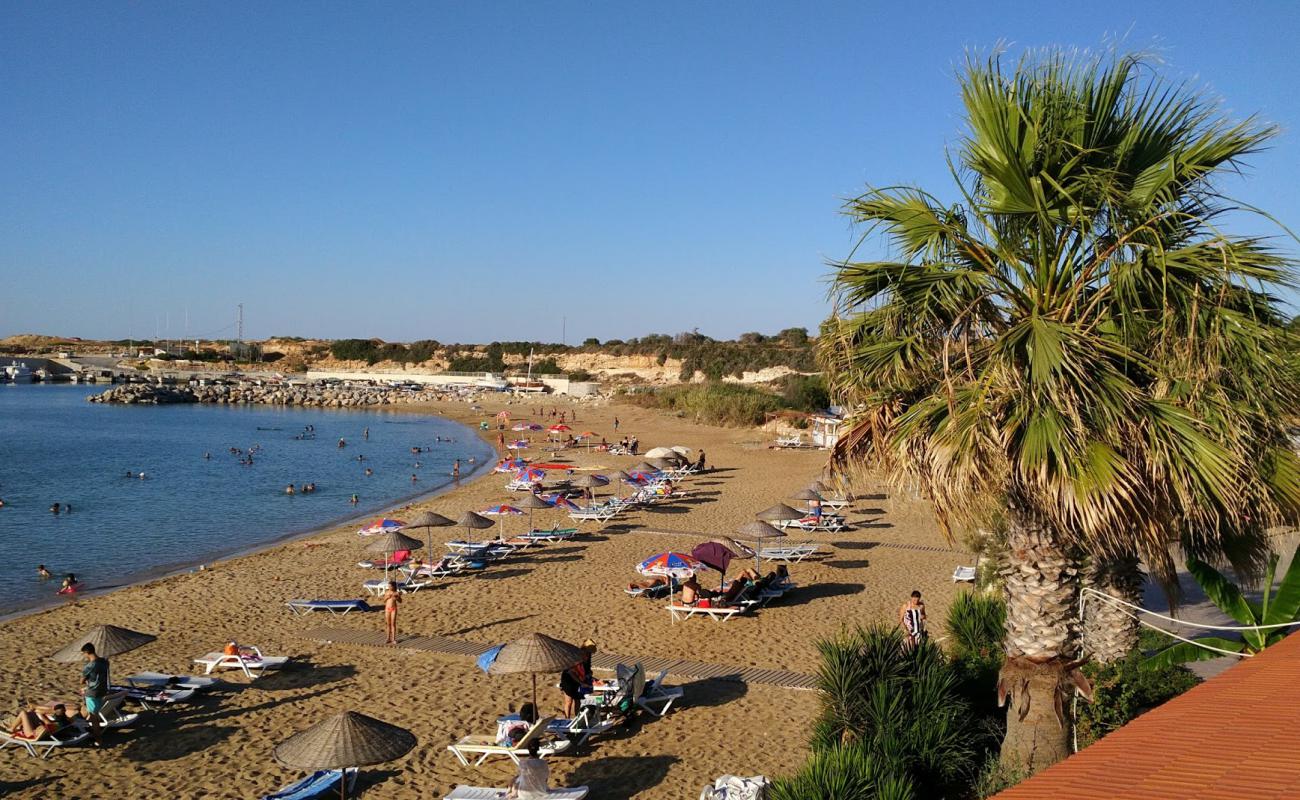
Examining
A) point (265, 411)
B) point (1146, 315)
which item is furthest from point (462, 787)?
point (265, 411)

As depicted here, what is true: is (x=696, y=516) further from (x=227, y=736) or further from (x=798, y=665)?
(x=227, y=736)

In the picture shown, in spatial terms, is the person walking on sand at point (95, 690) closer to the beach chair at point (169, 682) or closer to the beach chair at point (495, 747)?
the beach chair at point (169, 682)

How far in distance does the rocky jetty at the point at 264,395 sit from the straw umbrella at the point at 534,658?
7505cm

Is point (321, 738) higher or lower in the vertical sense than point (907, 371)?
lower

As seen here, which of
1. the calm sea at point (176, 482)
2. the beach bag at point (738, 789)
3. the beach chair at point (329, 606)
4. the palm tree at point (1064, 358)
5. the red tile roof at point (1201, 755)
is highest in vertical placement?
the palm tree at point (1064, 358)

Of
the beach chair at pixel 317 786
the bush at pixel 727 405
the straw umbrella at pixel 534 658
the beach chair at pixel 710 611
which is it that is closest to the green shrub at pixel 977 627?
the beach chair at pixel 710 611

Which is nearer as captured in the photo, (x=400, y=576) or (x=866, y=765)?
(x=866, y=765)

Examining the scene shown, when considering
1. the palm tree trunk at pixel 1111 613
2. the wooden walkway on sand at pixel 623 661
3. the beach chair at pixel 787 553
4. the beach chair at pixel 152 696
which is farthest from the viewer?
the beach chair at pixel 787 553

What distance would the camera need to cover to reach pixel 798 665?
11.7 metres

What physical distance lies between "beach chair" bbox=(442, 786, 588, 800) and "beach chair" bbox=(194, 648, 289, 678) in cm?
493

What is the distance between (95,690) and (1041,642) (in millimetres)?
9394

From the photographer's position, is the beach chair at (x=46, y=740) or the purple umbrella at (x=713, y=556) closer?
the beach chair at (x=46, y=740)

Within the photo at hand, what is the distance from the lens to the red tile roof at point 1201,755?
308 cm

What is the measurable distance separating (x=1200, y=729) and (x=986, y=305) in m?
3.44
